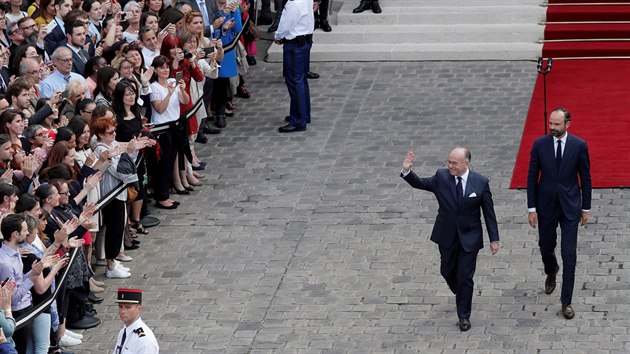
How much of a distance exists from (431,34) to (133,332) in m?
12.2

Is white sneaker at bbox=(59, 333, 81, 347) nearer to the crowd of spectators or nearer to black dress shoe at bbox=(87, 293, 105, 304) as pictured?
the crowd of spectators

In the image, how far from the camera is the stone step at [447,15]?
21.7 meters

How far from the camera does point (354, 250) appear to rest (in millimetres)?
14758

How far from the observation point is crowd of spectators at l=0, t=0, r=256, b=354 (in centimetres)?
1198

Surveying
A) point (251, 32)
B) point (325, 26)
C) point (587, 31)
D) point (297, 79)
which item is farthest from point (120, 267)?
point (587, 31)

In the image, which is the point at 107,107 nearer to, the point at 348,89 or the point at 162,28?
the point at 162,28

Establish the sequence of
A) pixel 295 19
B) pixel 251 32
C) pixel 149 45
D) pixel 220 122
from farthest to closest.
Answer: pixel 251 32 → pixel 220 122 → pixel 295 19 → pixel 149 45

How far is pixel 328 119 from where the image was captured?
62.4 ft

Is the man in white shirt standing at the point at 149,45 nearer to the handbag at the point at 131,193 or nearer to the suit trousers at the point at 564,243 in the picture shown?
the handbag at the point at 131,193

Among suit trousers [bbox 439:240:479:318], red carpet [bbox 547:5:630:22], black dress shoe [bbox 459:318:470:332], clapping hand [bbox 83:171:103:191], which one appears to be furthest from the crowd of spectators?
red carpet [bbox 547:5:630:22]

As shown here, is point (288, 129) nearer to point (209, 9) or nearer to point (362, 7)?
point (209, 9)

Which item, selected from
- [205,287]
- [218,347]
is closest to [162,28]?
[205,287]

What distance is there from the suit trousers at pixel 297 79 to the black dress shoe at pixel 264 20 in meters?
4.38

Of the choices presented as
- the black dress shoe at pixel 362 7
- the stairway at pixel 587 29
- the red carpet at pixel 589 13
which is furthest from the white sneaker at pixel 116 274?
the red carpet at pixel 589 13
